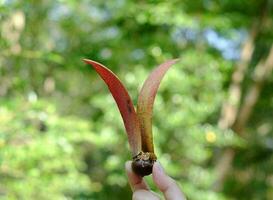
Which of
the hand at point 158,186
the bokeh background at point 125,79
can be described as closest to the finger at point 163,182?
the hand at point 158,186

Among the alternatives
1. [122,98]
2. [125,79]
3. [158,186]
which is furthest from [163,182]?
[125,79]

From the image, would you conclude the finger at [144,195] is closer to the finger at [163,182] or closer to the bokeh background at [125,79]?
the finger at [163,182]

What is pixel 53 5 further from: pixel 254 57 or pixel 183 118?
pixel 254 57

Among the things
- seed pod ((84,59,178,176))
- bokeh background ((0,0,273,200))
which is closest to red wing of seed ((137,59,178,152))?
seed pod ((84,59,178,176))

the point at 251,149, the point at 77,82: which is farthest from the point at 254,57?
the point at 77,82

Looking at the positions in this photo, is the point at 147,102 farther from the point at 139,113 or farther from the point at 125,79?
the point at 125,79
